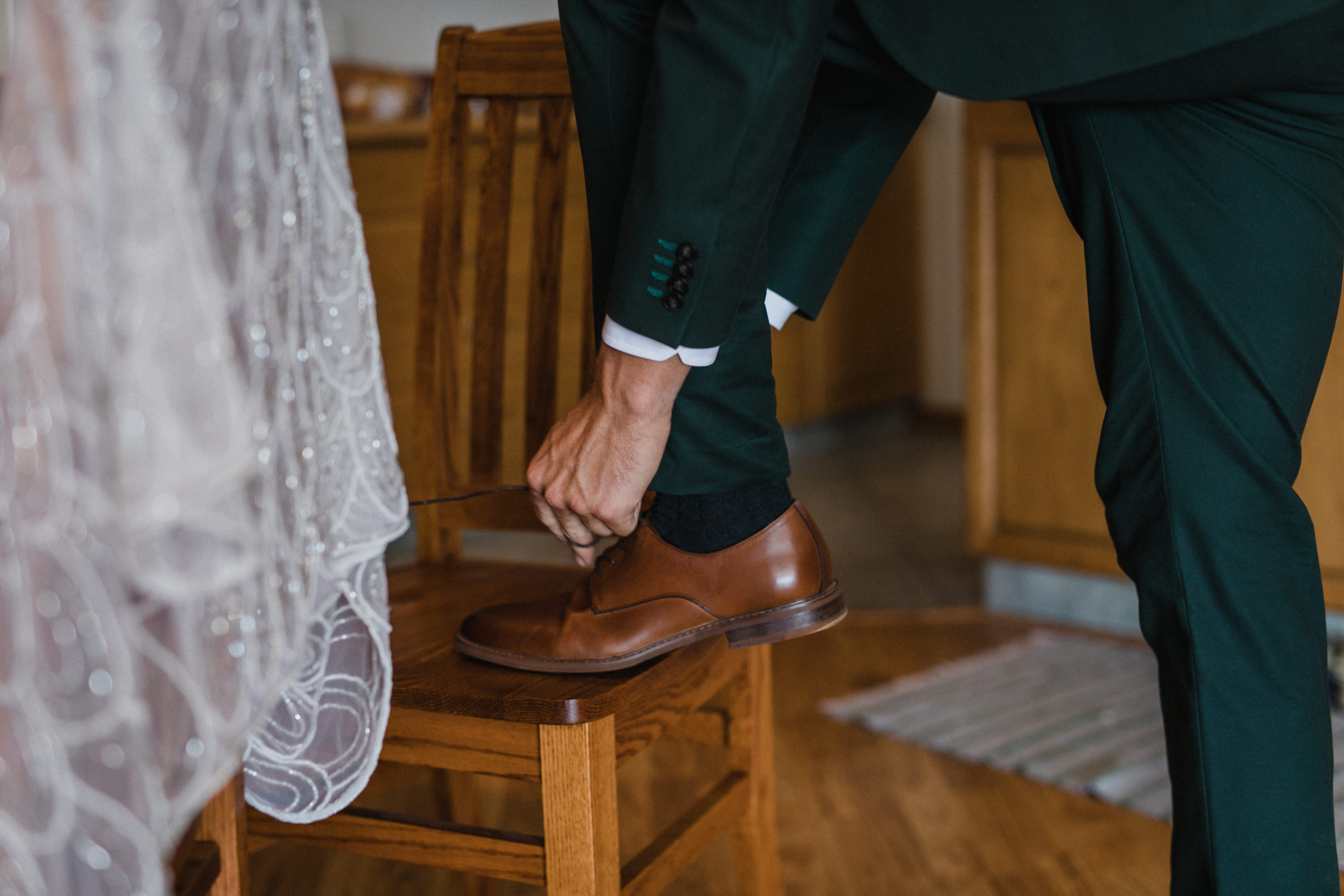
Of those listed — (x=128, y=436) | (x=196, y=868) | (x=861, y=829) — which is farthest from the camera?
(x=861, y=829)

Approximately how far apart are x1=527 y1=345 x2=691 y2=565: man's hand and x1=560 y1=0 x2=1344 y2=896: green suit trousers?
4 cm

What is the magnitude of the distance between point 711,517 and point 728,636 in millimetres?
85

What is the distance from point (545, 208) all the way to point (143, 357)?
0.72 meters

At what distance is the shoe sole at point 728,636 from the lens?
754mm

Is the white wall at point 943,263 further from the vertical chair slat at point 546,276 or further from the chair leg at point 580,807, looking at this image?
the chair leg at point 580,807

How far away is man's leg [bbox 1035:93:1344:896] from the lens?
2.28ft

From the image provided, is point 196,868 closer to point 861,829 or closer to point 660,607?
point 660,607

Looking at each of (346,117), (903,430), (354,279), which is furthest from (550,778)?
(903,430)

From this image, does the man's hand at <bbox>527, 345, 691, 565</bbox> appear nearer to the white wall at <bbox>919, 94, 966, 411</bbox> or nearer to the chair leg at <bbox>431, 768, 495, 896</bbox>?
the chair leg at <bbox>431, 768, 495, 896</bbox>

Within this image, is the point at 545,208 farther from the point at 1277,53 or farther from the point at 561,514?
the point at 1277,53

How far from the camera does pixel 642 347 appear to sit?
2.14 ft

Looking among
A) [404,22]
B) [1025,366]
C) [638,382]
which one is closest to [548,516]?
[638,382]

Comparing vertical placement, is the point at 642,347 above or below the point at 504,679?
above

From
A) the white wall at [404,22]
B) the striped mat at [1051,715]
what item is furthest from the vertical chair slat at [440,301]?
the white wall at [404,22]
